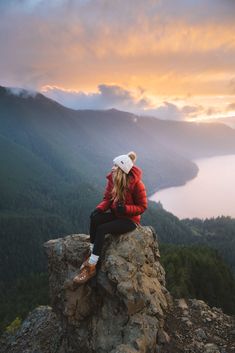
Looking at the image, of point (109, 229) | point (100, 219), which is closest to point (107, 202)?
point (100, 219)

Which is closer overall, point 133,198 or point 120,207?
point 120,207

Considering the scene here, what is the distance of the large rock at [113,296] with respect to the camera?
49.2 ft

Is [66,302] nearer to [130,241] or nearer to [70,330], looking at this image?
[70,330]

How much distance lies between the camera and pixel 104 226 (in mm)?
15406

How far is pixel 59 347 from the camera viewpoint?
1897 centimetres

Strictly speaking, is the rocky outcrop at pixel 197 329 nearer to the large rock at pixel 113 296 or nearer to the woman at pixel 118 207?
the large rock at pixel 113 296

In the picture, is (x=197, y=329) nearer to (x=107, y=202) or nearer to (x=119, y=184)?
(x=107, y=202)

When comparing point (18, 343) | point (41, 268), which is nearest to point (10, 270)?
point (41, 268)

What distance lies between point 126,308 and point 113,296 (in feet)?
2.63

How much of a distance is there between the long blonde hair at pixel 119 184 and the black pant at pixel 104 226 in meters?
0.97

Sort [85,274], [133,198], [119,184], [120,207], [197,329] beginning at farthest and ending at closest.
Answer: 1. [197,329]
2. [133,198]
3. [85,274]
4. [119,184]
5. [120,207]

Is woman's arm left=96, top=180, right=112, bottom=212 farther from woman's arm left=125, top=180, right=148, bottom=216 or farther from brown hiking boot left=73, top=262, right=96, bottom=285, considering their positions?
brown hiking boot left=73, top=262, right=96, bottom=285

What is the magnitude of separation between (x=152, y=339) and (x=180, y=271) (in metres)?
48.4

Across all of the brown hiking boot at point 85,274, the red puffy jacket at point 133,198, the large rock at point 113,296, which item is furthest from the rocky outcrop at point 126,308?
the red puffy jacket at point 133,198
